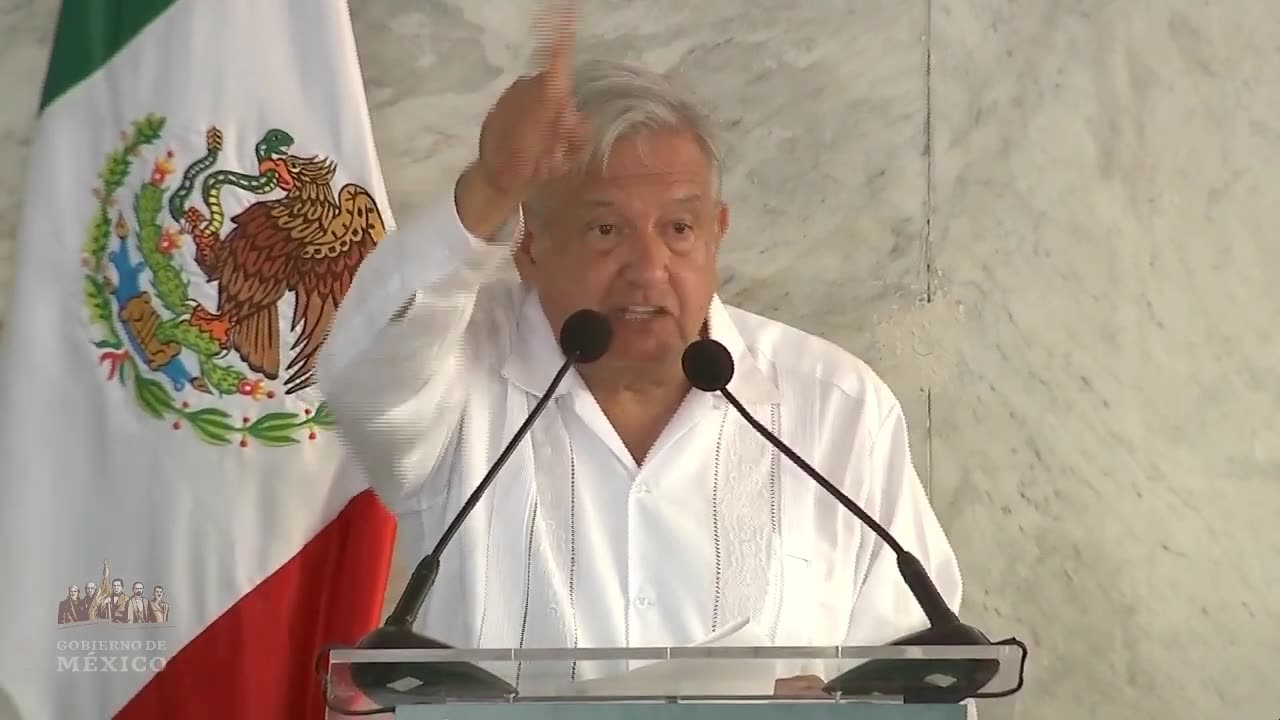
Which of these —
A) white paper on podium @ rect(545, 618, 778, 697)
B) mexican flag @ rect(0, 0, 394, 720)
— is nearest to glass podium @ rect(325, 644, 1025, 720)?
white paper on podium @ rect(545, 618, 778, 697)

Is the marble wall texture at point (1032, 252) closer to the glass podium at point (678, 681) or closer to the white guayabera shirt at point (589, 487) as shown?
the white guayabera shirt at point (589, 487)

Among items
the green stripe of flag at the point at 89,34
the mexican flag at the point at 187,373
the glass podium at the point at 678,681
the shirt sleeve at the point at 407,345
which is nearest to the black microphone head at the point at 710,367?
the shirt sleeve at the point at 407,345

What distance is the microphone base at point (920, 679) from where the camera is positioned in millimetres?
799

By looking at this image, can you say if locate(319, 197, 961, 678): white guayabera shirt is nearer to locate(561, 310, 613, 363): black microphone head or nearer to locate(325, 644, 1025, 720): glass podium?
locate(561, 310, 613, 363): black microphone head

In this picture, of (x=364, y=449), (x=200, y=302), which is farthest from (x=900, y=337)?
(x=200, y=302)

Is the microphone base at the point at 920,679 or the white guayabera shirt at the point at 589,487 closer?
the microphone base at the point at 920,679

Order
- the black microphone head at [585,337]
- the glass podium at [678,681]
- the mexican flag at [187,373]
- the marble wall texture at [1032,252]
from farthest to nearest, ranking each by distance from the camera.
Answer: the marble wall texture at [1032,252] < the mexican flag at [187,373] < the black microphone head at [585,337] < the glass podium at [678,681]

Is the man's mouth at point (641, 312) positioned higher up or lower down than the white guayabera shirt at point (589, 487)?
higher up

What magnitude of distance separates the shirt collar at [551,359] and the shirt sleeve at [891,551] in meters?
0.14

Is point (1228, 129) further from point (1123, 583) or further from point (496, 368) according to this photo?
point (496, 368)

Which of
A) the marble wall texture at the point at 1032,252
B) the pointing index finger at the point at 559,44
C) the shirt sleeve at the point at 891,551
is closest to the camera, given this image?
the pointing index finger at the point at 559,44

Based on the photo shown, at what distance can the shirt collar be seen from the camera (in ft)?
4.16

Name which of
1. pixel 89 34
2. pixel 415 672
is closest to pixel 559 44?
pixel 415 672

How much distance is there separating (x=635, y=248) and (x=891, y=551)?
15.2 inches
